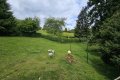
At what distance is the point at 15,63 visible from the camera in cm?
3148

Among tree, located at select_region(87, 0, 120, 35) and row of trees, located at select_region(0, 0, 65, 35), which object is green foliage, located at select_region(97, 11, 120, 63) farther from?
row of trees, located at select_region(0, 0, 65, 35)

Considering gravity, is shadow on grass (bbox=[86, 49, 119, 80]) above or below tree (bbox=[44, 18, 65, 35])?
below

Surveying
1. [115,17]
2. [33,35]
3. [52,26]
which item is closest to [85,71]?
[115,17]

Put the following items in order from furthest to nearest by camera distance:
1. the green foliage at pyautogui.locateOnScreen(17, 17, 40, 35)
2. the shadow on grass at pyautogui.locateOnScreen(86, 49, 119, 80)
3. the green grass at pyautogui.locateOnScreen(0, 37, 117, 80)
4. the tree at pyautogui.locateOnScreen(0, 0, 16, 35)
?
the green foliage at pyautogui.locateOnScreen(17, 17, 40, 35), the tree at pyautogui.locateOnScreen(0, 0, 16, 35), the shadow on grass at pyautogui.locateOnScreen(86, 49, 119, 80), the green grass at pyautogui.locateOnScreen(0, 37, 117, 80)

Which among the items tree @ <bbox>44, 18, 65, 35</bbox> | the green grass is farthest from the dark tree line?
the green grass

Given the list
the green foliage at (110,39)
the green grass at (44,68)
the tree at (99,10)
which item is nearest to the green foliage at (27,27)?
the tree at (99,10)

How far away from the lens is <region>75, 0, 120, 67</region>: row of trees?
32.1m

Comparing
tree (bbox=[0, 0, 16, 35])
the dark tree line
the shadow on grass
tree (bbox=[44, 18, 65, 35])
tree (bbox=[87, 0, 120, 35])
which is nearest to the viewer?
the shadow on grass

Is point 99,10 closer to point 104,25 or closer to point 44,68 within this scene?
→ point 104,25

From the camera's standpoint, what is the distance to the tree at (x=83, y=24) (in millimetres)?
53144

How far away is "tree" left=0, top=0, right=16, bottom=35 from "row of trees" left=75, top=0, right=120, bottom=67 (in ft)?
54.2

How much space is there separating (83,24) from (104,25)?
1931 cm

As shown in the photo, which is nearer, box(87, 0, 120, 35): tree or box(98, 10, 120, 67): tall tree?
box(98, 10, 120, 67): tall tree

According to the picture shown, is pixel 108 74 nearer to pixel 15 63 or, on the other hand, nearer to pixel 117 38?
pixel 117 38
